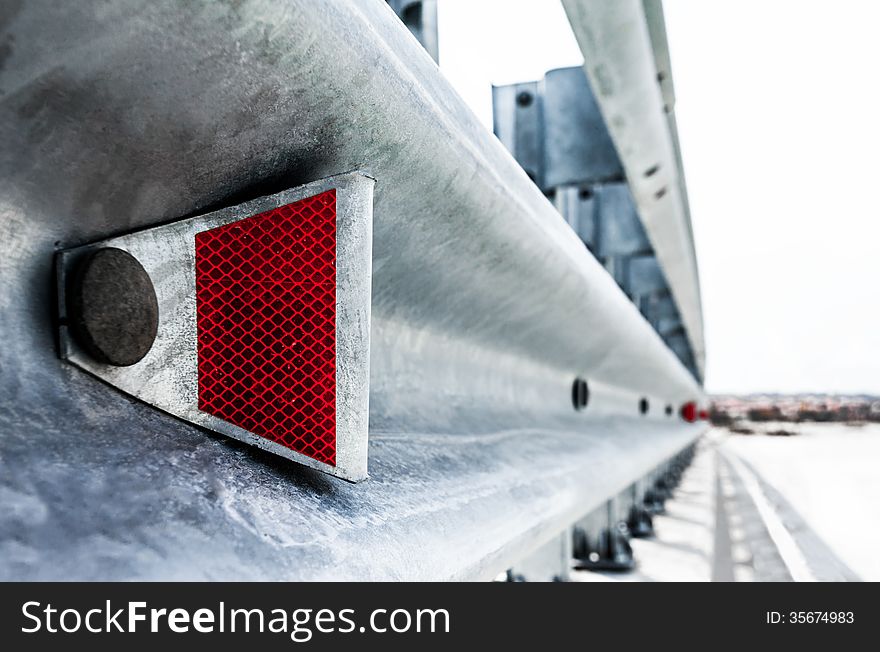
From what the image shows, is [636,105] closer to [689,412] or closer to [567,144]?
[567,144]

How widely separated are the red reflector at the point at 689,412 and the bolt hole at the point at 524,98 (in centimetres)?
803

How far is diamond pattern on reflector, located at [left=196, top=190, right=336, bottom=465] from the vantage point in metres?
0.77

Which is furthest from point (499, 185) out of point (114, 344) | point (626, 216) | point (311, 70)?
point (626, 216)

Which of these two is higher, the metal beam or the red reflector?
the metal beam

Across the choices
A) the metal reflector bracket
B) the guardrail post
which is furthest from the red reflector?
the metal reflector bracket

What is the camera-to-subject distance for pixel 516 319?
183 cm

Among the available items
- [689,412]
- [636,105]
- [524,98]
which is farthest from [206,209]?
[689,412]

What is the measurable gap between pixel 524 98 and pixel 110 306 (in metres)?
3.01

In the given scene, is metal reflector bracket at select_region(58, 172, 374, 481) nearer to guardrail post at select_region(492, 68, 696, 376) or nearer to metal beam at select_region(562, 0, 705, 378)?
metal beam at select_region(562, 0, 705, 378)

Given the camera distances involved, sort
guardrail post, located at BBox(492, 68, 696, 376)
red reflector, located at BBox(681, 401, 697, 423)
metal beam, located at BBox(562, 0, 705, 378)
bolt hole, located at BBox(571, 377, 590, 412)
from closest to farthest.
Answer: metal beam, located at BBox(562, 0, 705, 378)
bolt hole, located at BBox(571, 377, 590, 412)
guardrail post, located at BBox(492, 68, 696, 376)
red reflector, located at BBox(681, 401, 697, 423)

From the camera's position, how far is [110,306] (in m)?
0.73

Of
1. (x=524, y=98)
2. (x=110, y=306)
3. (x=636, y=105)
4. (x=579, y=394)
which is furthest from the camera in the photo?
(x=524, y=98)

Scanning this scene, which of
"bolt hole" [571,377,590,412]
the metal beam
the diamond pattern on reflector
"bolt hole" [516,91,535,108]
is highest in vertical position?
"bolt hole" [516,91,535,108]

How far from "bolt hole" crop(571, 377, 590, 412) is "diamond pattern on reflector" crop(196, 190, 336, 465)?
2146 mm
